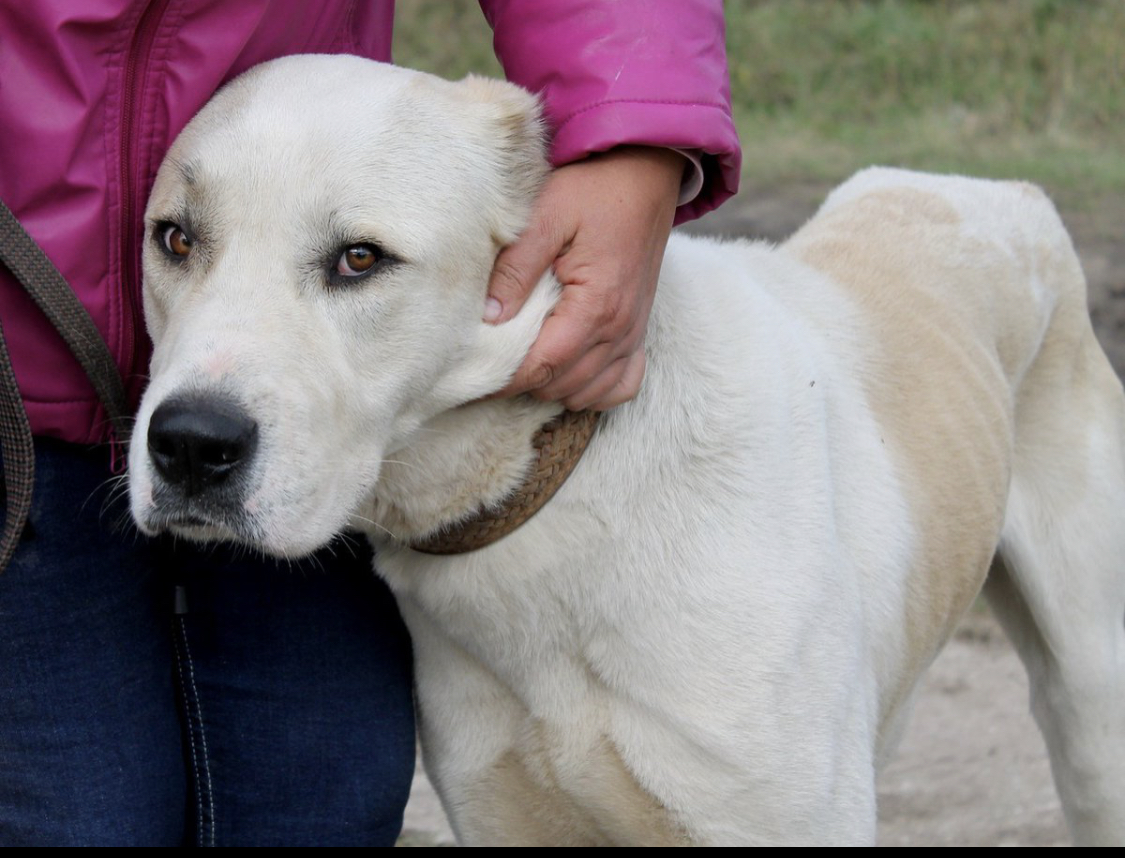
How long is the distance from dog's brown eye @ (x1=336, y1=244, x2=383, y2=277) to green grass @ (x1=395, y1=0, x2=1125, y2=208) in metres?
6.78

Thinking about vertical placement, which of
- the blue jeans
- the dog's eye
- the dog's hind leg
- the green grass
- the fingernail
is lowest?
the green grass

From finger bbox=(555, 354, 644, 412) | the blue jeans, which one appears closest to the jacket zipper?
the blue jeans

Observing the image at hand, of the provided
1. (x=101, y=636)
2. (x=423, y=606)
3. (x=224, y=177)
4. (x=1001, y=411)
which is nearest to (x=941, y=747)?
(x=1001, y=411)

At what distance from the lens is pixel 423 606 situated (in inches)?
96.0

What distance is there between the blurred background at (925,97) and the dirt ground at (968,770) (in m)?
0.17

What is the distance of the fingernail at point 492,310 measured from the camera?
2174 millimetres

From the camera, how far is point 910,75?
10.5 m

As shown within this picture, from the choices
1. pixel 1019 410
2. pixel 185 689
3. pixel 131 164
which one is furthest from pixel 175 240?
pixel 1019 410

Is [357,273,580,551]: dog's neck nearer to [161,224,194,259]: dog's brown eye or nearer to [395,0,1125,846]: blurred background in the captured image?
[161,224,194,259]: dog's brown eye

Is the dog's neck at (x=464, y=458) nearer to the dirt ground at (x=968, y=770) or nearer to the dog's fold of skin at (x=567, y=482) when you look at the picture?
the dog's fold of skin at (x=567, y=482)

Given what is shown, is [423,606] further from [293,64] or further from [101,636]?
[293,64]

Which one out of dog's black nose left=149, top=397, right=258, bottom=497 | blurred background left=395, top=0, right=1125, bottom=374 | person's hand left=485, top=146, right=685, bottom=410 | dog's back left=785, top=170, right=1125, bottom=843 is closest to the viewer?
dog's black nose left=149, top=397, right=258, bottom=497

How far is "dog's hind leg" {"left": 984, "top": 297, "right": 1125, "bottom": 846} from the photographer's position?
3213 mm

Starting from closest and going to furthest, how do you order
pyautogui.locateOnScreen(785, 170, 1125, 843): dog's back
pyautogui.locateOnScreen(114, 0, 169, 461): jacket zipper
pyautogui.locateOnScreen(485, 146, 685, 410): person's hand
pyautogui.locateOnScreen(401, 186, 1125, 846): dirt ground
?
pyautogui.locateOnScreen(114, 0, 169, 461): jacket zipper, pyautogui.locateOnScreen(485, 146, 685, 410): person's hand, pyautogui.locateOnScreen(785, 170, 1125, 843): dog's back, pyautogui.locateOnScreen(401, 186, 1125, 846): dirt ground
